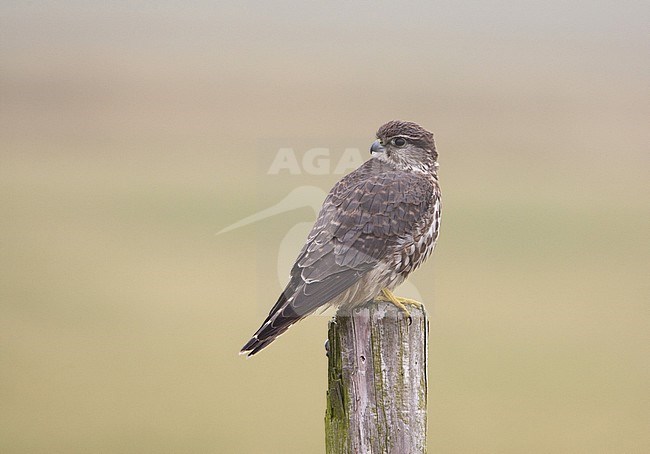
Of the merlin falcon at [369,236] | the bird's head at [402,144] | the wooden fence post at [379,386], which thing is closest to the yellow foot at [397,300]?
the merlin falcon at [369,236]

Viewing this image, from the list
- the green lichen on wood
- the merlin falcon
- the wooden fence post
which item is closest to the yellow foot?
the merlin falcon

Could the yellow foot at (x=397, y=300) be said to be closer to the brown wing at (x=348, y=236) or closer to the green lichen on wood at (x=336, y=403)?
the brown wing at (x=348, y=236)

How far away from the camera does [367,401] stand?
2.91m

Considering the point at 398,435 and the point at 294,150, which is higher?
the point at 294,150

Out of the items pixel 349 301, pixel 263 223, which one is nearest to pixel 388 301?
pixel 349 301

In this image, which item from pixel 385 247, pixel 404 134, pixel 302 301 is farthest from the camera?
pixel 404 134

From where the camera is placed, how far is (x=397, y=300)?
344cm

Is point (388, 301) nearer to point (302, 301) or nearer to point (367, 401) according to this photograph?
point (302, 301)

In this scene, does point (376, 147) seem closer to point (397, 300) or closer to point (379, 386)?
point (397, 300)

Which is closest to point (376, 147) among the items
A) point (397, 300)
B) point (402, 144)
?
point (402, 144)

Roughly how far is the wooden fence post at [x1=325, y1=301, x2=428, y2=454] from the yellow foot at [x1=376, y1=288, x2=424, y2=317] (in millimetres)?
125

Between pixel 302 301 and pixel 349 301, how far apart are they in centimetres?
26

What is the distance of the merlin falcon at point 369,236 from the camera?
344 centimetres

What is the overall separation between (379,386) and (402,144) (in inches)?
64.3
